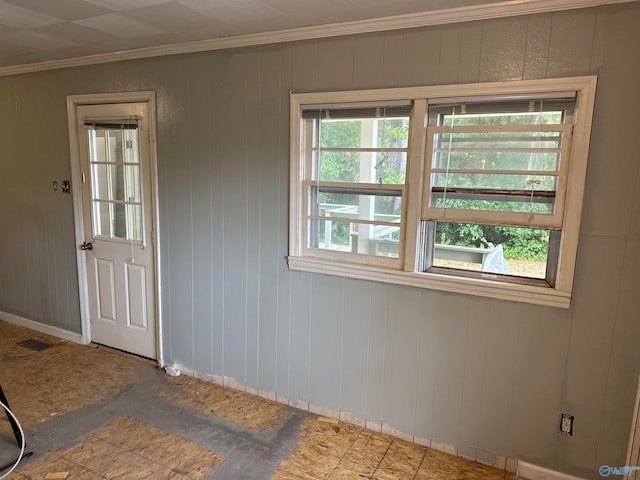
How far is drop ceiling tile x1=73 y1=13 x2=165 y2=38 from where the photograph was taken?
2.35 metres

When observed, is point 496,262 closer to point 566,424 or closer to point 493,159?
point 493,159

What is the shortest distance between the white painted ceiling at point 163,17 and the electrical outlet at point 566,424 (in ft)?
6.75

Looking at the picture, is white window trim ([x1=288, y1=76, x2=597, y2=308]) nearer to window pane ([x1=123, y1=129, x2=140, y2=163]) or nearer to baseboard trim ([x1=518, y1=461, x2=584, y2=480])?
baseboard trim ([x1=518, y1=461, x2=584, y2=480])

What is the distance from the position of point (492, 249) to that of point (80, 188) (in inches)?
127

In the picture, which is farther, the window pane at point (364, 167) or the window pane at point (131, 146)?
the window pane at point (131, 146)

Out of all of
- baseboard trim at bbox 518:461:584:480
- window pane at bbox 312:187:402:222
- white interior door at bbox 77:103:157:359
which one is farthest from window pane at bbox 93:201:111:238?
baseboard trim at bbox 518:461:584:480

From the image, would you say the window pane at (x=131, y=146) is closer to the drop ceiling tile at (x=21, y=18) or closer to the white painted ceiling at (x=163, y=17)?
the white painted ceiling at (x=163, y=17)

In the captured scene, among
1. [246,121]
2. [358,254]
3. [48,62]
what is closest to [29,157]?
[48,62]

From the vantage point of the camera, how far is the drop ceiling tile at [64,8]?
211 cm

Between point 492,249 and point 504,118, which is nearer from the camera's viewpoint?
point 504,118

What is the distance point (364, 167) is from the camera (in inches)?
101

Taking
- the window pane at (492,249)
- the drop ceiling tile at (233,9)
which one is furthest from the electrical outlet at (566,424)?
the drop ceiling tile at (233,9)

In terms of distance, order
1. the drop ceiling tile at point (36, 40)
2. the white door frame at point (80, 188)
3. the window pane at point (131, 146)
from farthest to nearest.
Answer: the window pane at point (131, 146) → the white door frame at point (80, 188) → the drop ceiling tile at point (36, 40)

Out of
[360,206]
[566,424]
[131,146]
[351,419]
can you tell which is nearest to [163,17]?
[131,146]
